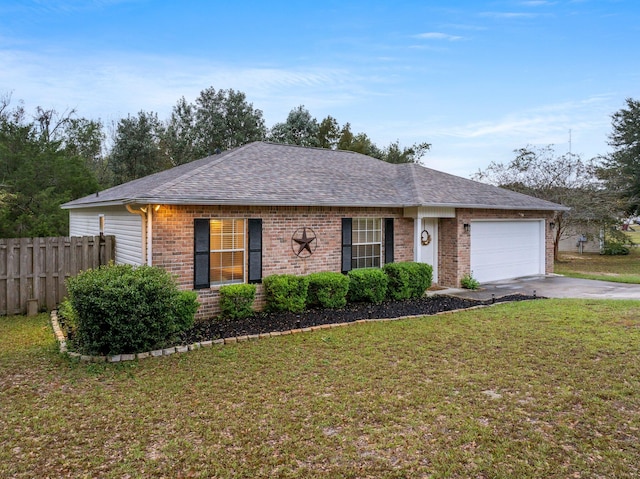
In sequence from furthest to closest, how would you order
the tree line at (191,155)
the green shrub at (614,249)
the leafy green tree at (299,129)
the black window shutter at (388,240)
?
1. the leafy green tree at (299,129)
2. the green shrub at (614,249)
3. the tree line at (191,155)
4. the black window shutter at (388,240)

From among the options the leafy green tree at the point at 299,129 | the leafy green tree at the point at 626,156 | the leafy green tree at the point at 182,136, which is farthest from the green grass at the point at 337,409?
the leafy green tree at the point at 299,129

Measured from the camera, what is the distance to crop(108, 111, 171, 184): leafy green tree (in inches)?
1095

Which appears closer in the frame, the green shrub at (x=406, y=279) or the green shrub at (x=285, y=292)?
the green shrub at (x=285, y=292)

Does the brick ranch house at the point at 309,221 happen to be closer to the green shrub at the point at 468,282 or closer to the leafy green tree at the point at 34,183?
the green shrub at the point at 468,282

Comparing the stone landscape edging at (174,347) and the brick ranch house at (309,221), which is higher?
the brick ranch house at (309,221)

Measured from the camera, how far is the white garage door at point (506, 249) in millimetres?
13805

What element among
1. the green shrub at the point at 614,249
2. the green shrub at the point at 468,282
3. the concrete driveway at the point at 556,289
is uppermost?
the green shrub at the point at 614,249

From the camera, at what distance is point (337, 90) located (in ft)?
63.0

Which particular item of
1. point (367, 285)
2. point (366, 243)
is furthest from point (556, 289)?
point (367, 285)

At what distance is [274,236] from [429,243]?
5.40 m

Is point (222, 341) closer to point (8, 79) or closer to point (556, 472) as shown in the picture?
point (556, 472)

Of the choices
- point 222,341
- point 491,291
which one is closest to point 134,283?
point 222,341

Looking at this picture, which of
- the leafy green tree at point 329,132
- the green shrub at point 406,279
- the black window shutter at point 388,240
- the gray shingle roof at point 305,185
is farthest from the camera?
the leafy green tree at point 329,132

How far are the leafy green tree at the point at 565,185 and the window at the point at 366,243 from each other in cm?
1333
